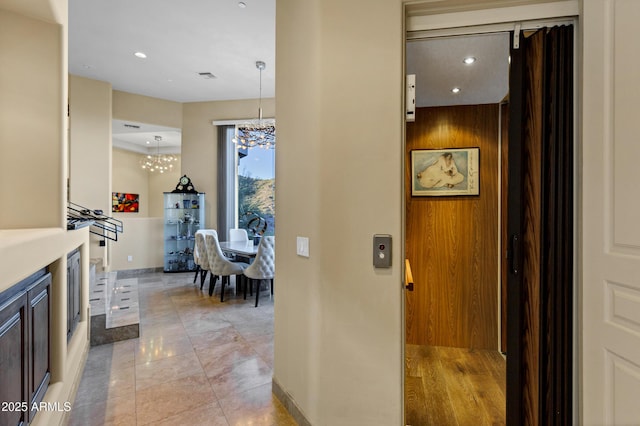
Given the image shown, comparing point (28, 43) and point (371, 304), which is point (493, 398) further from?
point (28, 43)

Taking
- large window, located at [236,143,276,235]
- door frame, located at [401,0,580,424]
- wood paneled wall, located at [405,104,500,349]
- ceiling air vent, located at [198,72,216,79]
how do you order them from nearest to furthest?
door frame, located at [401,0,580,424], wood paneled wall, located at [405,104,500,349], ceiling air vent, located at [198,72,216,79], large window, located at [236,143,276,235]

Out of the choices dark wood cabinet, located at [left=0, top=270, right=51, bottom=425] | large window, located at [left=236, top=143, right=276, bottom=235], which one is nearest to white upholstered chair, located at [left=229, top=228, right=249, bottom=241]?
large window, located at [left=236, top=143, right=276, bottom=235]

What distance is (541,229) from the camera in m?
1.70

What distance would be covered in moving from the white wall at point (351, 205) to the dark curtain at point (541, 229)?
2.22ft

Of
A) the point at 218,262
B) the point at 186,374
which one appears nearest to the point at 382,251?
the point at 186,374

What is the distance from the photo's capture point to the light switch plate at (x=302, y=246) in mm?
1967

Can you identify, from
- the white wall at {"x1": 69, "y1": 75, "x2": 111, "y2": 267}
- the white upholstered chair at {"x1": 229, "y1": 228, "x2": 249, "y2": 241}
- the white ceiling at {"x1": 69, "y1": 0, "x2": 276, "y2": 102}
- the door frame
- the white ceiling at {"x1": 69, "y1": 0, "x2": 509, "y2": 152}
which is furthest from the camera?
the white upholstered chair at {"x1": 229, "y1": 228, "x2": 249, "y2": 241}

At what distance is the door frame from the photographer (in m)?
1.65

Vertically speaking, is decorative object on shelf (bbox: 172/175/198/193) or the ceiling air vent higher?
the ceiling air vent

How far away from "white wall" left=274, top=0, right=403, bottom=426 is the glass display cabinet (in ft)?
18.4

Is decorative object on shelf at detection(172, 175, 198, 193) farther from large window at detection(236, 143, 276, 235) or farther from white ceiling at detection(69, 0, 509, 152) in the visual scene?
white ceiling at detection(69, 0, 509, 152)

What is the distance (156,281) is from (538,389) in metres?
6.29

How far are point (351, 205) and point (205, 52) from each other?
4.25 m

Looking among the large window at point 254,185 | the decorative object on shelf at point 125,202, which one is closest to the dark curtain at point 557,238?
the large window at point 254,185
